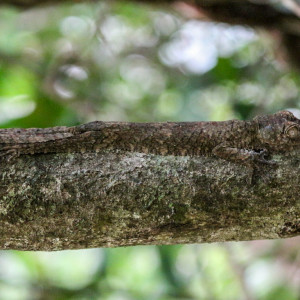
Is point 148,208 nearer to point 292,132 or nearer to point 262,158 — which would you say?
point 262,158

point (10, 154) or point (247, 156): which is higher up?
point (247, 156)

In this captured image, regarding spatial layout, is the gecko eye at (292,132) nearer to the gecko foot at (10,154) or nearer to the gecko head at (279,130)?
the gecko head at (279,130)

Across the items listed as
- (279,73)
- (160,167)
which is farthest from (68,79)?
(160,167)

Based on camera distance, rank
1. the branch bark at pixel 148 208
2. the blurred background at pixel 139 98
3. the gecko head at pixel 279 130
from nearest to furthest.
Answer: the branch bark at pixel 148 208
the gecko head at pixel 279 130
the blurred background at pixel 139 98

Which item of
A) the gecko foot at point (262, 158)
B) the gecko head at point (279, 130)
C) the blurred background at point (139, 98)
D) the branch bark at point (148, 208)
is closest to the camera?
the branch bark at point (148, 208)

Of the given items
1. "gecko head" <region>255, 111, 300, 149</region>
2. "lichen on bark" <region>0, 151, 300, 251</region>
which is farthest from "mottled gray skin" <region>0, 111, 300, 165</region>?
"lichen on bark" <region>0, 151, 300, 251</region>

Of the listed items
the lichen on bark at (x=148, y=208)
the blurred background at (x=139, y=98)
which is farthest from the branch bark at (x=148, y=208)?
the blurred background at (x=139, y=98)

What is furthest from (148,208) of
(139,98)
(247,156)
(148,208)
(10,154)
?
(139,98)

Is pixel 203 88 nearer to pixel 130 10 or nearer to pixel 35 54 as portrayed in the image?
pixel 130 10

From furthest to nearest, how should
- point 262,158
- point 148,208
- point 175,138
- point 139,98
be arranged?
point 139,98 < point 175,138 < point 262,158 < point 148,208
